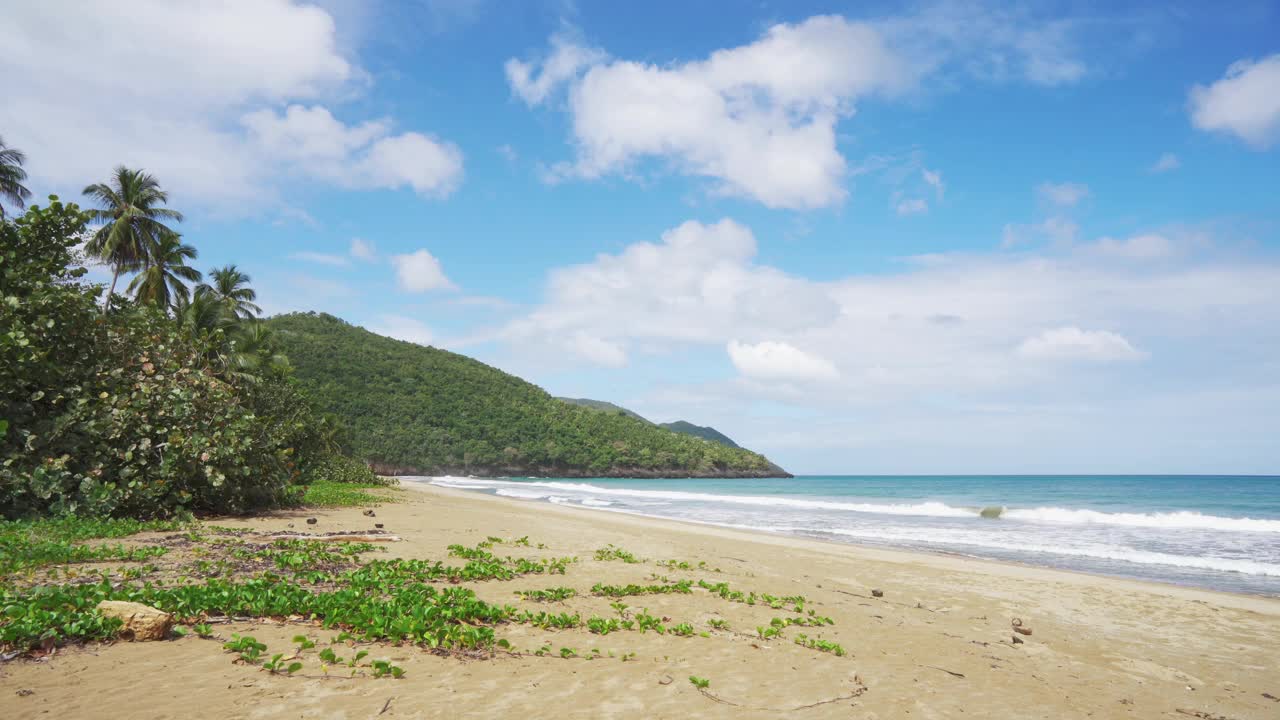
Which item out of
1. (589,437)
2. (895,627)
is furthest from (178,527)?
(589,437)

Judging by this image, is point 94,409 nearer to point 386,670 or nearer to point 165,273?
point 386,670

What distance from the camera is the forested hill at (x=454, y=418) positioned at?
77.9 m

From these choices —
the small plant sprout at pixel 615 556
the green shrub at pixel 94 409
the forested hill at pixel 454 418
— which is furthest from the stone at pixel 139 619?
the forested hill at pixel 454 418

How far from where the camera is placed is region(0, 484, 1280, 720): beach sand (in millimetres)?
4477

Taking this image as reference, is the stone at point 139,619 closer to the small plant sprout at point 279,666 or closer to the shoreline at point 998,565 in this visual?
the small plant sprout at point 279,666

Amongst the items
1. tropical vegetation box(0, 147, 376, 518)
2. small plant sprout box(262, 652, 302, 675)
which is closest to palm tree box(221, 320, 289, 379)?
tropical vegetation box(0, 147, 376, 518)

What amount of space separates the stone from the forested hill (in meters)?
67.5

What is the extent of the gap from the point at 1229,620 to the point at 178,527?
652 inches

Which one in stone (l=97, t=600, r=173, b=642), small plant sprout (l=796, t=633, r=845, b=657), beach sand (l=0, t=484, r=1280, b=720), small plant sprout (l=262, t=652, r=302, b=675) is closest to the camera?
beach sand (l=0, t=484, r=1280, b=720)

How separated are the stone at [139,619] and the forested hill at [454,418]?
67456 millimetres

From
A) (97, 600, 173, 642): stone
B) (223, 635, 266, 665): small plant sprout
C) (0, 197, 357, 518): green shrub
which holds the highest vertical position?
(0, 197, 357, 518): green shrub

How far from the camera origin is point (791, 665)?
6238 millimetres

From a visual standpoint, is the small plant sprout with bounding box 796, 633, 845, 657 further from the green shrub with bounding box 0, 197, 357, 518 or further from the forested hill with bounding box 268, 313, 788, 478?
the forested hill with bounding box 268, 313, 788, 478

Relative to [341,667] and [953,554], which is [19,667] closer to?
[341,667]
